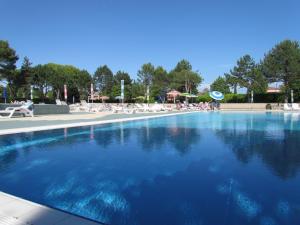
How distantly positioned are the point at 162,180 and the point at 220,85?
51998 mm

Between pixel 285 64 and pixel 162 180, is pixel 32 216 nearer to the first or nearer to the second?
pixel 162 180

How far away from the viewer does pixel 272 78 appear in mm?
36750

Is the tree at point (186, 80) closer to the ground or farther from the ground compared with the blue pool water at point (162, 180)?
farther from the ground

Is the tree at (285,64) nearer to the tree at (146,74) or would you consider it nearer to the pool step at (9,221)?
the tree at (146,74)

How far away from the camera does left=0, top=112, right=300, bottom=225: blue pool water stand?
3508 mm

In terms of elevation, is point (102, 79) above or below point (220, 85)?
above

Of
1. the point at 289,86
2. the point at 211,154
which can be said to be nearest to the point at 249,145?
the point at 211,154

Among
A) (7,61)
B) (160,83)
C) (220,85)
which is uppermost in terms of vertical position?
(7,61)

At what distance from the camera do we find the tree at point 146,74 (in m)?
58.4

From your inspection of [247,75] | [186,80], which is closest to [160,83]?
[186,80]

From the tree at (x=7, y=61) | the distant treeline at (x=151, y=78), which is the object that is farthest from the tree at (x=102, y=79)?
the tree at (x=7, y=61)

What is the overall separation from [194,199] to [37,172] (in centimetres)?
308

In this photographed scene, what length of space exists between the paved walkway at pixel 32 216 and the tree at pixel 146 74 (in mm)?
55502

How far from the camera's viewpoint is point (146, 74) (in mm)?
58625
